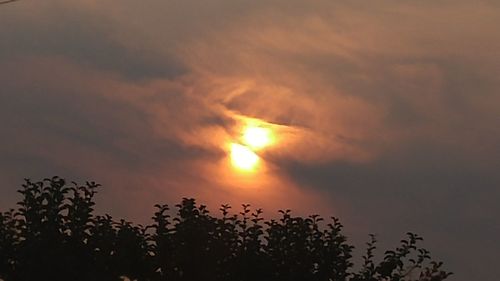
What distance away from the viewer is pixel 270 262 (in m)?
21.0

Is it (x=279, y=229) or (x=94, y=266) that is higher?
(x=279, y=229)

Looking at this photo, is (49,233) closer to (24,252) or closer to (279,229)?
(24,252)

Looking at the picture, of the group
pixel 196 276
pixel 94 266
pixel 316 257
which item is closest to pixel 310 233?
pixel 316 257

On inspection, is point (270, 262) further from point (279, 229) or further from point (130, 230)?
point (130, 230)

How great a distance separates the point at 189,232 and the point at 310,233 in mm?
2583

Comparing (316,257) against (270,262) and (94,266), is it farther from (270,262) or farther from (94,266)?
(94,266)

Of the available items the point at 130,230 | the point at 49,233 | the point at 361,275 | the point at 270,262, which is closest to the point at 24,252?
the point at 49,233

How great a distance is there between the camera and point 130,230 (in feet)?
67.4

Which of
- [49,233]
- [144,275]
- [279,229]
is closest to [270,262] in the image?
[279,229]

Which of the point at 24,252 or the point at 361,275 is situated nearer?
the point at 24,252

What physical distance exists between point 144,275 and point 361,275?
14.7ft

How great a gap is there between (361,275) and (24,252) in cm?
682

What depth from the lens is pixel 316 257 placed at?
2116 centimetres

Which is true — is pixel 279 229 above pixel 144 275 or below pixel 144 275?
above
